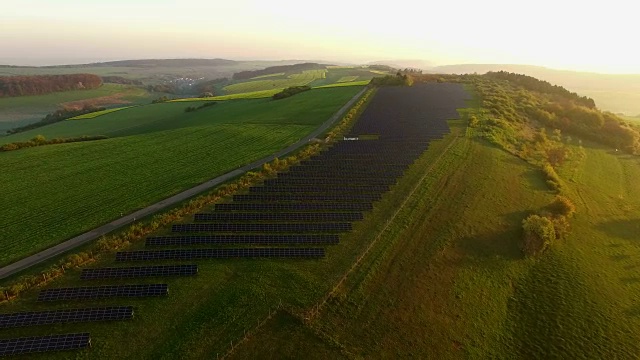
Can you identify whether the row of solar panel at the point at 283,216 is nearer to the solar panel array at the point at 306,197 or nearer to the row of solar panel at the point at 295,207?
the row of solar panel at the point at 295,207

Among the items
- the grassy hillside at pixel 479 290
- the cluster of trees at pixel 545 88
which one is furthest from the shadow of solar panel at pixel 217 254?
the cluster of trees at pixel 545 88

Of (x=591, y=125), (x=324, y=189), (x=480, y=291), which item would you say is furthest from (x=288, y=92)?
(x=480, y=291)

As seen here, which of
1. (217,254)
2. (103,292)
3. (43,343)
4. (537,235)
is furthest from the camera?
(537,235)

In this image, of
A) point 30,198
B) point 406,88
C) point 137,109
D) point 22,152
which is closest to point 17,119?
point 137,109

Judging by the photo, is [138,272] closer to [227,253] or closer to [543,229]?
[227,253]

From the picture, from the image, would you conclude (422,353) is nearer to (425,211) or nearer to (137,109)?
(425,211)

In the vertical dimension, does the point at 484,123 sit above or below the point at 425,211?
above

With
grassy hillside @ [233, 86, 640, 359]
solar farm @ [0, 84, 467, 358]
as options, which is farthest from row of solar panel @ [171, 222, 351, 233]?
grassy hillside @ [233, 86, 640, 359]
